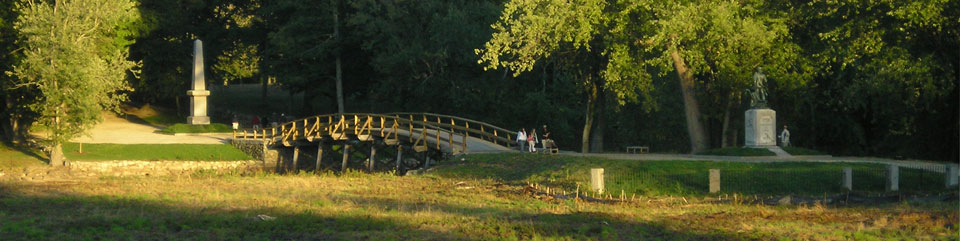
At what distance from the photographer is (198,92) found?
5434cm

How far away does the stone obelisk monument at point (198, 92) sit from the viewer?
2132 inches

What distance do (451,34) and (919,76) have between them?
1048 inches

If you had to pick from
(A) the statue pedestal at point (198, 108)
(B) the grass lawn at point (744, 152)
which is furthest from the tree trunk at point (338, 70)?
(B) the grass lawn at point (744, 152)

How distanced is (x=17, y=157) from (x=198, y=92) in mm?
12570

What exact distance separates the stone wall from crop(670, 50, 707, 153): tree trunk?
19.8 metres

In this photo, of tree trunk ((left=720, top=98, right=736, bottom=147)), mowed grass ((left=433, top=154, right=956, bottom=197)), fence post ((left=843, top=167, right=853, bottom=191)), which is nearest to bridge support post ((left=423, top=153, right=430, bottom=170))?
mowed grass ((left=433, top=154, right=956, bottom=197))

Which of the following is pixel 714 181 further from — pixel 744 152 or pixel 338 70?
pixel 338 70

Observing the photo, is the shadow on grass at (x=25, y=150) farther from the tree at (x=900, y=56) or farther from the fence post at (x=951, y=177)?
the fence post at (x=951, y=177)

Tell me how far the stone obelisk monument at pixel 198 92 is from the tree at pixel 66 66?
1177cm

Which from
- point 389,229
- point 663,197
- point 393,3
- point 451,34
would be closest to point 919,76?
point 663,197

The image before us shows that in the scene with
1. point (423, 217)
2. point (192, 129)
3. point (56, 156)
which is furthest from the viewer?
point (192, 129)

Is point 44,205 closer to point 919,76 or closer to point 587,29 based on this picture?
point 587,29

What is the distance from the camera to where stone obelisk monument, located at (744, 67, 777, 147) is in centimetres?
3531

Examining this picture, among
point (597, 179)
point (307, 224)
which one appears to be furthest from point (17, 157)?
point (597, 179)
